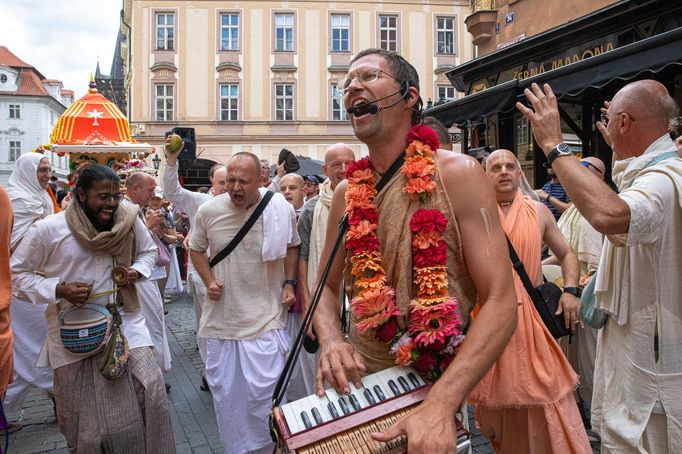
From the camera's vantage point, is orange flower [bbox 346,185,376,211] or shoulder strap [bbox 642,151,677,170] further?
shoulder strap [bbox 642,151,677,170]

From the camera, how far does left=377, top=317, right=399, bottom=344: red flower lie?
2.24 meters

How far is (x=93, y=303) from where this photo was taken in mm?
3920

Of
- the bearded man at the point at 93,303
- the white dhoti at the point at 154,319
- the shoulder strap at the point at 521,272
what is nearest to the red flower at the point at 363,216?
the shoulder strap at the point at 521,272

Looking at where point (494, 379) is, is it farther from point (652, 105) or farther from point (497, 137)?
point (497, 137)

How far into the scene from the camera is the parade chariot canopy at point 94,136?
11172 mm

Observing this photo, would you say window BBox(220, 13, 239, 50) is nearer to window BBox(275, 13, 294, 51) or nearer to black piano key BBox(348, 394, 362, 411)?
window BBox(275, 13, 294, 51)

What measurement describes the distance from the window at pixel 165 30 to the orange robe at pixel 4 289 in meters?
32.2

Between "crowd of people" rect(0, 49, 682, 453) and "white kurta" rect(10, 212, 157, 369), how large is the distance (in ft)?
0.03

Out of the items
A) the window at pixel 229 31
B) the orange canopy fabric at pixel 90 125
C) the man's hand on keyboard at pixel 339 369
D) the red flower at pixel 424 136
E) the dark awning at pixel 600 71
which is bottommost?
the man's hand on keyboard at pixel 339 369

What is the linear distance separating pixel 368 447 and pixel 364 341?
0.69 metres

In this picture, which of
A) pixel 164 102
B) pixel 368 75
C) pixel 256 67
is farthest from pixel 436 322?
pixel 164 102

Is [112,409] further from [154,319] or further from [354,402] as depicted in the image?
[354,402]

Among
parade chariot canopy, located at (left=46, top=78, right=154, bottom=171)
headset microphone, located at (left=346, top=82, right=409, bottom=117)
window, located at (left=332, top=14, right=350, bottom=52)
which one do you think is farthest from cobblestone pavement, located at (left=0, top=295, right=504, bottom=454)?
window, located at (left=332, top=14, right=350, bottom=52)

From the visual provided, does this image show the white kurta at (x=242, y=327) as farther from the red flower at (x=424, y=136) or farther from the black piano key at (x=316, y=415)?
the black piano key at (x=316, y=415)
